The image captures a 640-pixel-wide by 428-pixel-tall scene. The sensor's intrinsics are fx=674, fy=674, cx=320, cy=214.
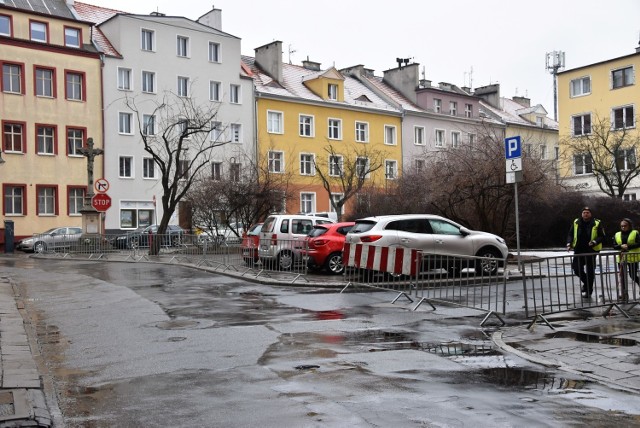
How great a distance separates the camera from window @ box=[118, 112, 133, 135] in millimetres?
43969

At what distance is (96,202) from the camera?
27.9 m

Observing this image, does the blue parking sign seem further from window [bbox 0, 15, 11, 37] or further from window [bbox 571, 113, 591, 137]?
window [bbox 571, 113, 591, 137]

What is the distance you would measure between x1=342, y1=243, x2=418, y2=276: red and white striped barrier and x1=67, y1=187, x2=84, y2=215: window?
3139 cm

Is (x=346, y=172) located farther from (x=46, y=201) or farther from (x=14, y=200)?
(x=14, y=200)

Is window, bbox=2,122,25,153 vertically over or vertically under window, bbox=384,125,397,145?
under

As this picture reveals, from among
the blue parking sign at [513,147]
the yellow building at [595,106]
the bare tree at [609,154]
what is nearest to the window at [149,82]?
the bare tree at [609,154]

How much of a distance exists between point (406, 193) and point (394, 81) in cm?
3303

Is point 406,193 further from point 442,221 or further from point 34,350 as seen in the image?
point 34,350

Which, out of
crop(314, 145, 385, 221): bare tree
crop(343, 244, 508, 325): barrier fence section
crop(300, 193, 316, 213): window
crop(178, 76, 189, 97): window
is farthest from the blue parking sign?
crop(300, 193, 316, 213): window

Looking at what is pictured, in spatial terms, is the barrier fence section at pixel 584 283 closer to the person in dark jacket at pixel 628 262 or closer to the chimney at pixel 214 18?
the person in dark jacket at pixel 628 262

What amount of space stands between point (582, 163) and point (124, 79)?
105ft

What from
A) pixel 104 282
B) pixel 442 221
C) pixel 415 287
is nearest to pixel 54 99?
A: pixel 104 282

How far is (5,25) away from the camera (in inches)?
1580

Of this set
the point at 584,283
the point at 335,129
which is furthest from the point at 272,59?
the point at 584,283
